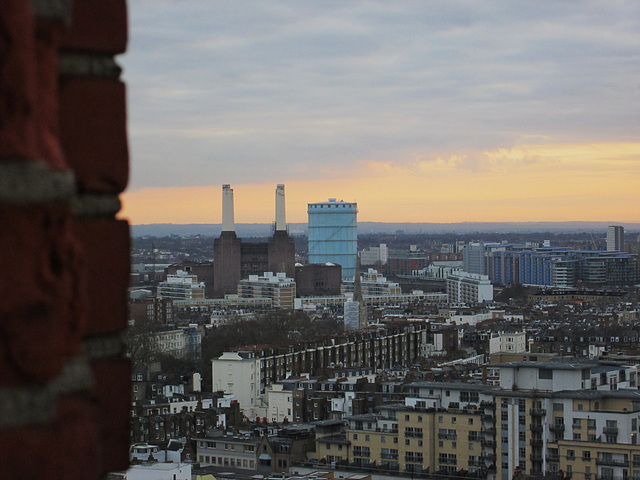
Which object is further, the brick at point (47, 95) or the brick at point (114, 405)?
the brick at point (114, 405)

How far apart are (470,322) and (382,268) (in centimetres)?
7522

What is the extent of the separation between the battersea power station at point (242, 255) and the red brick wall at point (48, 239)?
269 feet

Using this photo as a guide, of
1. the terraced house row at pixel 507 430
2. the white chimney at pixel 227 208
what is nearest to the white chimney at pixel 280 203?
the white chimney at pixel 227 208

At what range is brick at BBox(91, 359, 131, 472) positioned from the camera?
88 cm

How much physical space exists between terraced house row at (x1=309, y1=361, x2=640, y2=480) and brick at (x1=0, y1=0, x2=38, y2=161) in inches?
789

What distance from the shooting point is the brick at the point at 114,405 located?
2.90 ft

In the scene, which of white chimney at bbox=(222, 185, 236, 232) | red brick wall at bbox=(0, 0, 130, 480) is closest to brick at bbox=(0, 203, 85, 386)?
red brick wall at bbox=(0, 0, 130, 480)

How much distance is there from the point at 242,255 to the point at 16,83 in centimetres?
8593

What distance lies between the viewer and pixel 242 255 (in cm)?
8644

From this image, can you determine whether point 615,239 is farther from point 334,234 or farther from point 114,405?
point 114,405

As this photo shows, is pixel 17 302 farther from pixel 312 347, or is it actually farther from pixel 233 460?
pixel 312 347

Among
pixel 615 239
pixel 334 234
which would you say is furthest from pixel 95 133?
pixel 615 239

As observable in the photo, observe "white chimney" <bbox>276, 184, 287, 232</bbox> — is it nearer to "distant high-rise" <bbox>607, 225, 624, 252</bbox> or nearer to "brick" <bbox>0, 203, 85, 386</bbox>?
"distant high-rise" <bbox>607, 225, 624, 252</bbox>

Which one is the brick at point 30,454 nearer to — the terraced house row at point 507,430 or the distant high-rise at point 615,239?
the terraced house row at point 507,430
